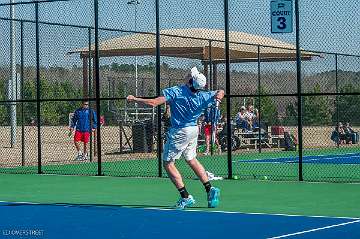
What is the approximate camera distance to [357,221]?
14461 mm

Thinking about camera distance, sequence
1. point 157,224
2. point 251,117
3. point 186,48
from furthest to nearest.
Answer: point 251,117, point 186,48, point 157,224

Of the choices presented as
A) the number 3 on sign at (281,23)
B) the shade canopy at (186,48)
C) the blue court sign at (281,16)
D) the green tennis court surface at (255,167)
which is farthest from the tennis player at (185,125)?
the shade canopy at (186,48)

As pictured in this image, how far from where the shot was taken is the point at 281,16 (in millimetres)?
22375

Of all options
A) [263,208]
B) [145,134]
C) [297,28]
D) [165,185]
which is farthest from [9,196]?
[145,134]

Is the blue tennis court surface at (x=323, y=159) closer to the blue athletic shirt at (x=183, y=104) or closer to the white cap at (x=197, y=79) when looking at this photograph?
the blue athletic shirt at (x=183, y=104)

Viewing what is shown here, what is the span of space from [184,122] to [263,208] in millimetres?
1750

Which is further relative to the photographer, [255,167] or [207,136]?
[207,136]

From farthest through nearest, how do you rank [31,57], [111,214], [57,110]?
[57,110]
[31,57]
[111,214]

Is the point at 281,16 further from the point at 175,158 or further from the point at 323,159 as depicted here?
the point at 323,159

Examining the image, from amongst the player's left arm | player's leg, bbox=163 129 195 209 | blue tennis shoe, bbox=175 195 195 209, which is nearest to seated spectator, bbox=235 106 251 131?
A: the player's left arm

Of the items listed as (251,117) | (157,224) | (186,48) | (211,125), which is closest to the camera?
(157,224)

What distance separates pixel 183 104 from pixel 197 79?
17.3 inches

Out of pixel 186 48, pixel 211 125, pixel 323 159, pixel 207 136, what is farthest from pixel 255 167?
pixel 186 48

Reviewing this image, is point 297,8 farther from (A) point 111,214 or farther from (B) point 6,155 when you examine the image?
(B) point 6,155
